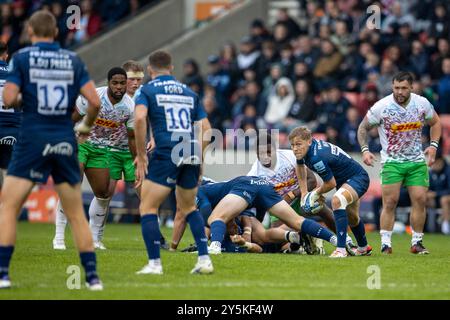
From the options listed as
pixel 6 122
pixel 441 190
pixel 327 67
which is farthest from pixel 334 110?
pixel 6 122

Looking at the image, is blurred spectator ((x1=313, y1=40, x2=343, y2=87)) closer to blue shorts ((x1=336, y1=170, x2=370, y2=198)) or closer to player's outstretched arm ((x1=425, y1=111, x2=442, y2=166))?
player's outstretched arm ((x1=425, y1=111, x2=442, y2=166))

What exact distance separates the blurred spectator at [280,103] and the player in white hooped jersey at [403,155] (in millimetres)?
9416

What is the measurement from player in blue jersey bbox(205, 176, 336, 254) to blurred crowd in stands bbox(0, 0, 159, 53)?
1681 cm

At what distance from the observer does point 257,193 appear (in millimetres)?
14250

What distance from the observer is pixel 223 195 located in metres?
14.8

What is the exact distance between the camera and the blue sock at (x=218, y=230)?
13773 mm

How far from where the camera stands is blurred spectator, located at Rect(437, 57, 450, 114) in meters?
22.5

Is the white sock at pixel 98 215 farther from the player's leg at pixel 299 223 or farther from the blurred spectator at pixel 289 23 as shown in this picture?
the blurred spectator at pixel 289 23

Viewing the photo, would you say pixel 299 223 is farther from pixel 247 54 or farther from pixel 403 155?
pixel 247 54

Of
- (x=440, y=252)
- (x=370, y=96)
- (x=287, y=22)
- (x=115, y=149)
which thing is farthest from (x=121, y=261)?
(x=287, y=22)

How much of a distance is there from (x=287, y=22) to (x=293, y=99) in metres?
2.73

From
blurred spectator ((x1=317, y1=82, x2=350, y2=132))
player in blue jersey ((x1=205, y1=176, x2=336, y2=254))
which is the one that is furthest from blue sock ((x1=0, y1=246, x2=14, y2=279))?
blurred spectator ((x1=317, y1=82, x2=350, y2=132))

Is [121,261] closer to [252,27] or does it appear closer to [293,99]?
[293,99]

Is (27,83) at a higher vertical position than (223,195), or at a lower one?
higher
